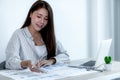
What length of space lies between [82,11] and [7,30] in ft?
3.80

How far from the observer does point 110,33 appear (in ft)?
11.8

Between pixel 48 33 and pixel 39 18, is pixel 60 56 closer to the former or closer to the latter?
pixel 48 33

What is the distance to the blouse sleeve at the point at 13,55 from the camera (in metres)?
1.88

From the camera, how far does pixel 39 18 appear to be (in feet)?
7.18

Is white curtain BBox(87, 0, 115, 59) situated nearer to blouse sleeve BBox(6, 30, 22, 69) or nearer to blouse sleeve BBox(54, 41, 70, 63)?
blouse sleeve BBox(54, 41, 70, 63)

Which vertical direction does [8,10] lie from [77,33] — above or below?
above

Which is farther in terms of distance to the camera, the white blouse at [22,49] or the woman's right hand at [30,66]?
the white blouse at [22,49]

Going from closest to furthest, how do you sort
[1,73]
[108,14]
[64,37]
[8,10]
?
[1,73] < [8,10] < [64,37] < [108,14]

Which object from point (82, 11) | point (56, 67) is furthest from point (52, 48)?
point (82, 11)

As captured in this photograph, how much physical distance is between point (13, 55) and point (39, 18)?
0.43 meters

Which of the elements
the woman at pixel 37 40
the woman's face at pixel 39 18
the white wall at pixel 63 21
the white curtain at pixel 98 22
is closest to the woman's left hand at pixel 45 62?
the woman at pixel 37 40

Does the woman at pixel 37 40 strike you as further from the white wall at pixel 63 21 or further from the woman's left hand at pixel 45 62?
the white wall at pixel 63 21

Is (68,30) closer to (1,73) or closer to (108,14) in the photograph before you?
(108,14)

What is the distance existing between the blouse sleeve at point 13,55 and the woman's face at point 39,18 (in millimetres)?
190
